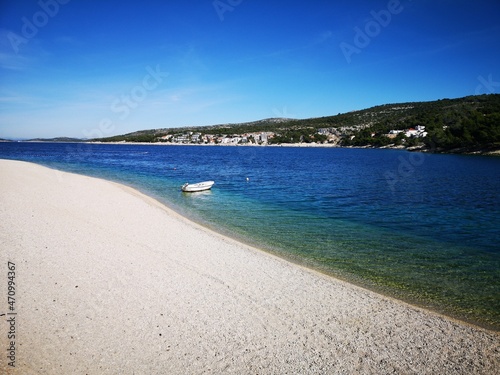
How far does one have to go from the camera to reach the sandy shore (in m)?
5.43

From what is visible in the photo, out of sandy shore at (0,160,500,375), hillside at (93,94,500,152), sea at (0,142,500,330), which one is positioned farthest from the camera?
hillside at (93,94,500,152)

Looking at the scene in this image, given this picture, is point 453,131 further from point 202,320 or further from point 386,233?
point 202,320

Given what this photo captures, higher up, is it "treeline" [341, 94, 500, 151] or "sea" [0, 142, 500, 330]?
"treeline" [341, 94, 500, 151]

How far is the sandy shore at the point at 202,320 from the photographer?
543 cm

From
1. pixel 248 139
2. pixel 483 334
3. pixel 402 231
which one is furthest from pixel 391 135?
pixel 483 334

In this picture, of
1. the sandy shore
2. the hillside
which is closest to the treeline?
the hillside

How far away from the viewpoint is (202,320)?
6.68 metres

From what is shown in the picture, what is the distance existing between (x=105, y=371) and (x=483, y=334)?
8.01m

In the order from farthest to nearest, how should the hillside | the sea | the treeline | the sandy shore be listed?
the hillside
the treeline
the sea
the sandy shore

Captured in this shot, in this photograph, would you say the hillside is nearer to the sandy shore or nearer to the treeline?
the treeline

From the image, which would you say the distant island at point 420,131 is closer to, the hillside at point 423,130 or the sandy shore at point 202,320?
the hillside at point 423,130

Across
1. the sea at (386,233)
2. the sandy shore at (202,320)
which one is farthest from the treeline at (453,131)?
the sandy shore at (202,320)

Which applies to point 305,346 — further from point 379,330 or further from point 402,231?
point 402,231

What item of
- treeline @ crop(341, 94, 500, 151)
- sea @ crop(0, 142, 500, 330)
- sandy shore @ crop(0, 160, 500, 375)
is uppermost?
treeline @ crop(341, 94, 500, 151)
